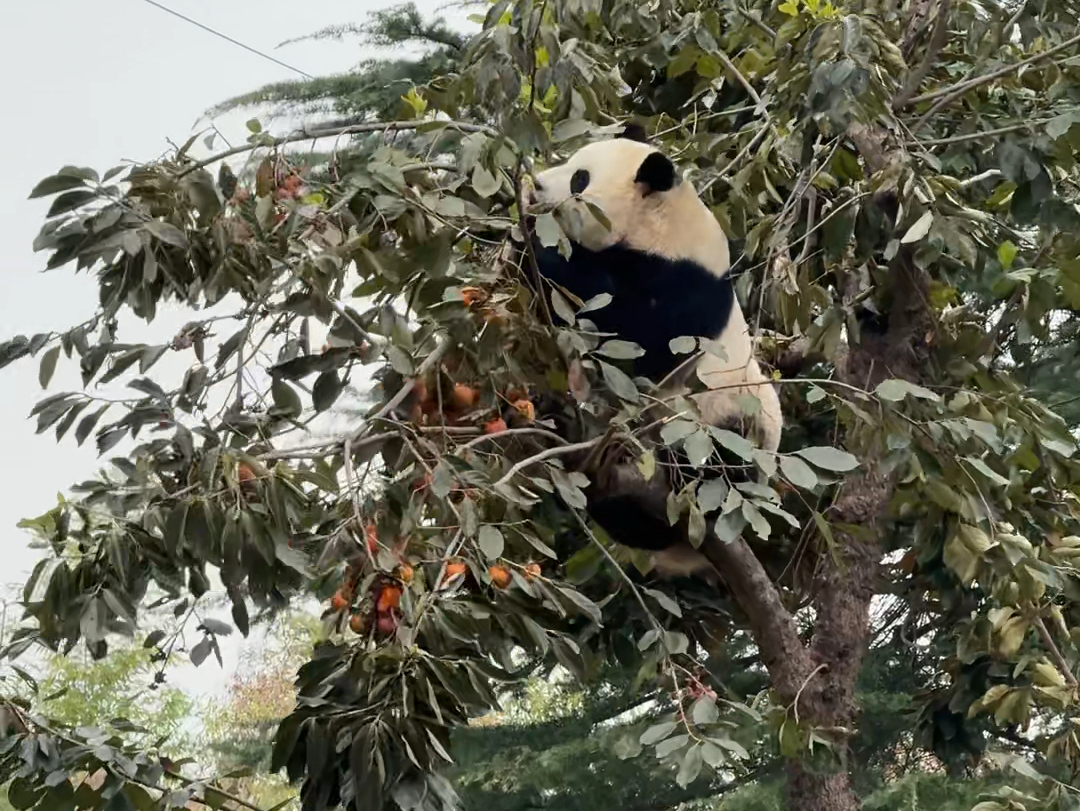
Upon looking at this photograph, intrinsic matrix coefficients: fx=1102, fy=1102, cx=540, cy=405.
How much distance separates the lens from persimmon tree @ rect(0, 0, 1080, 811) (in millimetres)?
899

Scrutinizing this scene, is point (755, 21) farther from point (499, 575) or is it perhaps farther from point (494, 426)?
point (499, 575)

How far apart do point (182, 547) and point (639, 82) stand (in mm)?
1273

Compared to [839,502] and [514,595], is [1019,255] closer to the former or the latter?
[839,502]

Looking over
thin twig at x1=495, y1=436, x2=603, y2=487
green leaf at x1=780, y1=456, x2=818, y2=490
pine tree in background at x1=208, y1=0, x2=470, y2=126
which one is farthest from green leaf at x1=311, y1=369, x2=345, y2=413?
pine tree in background at x1=208, y1=0, x2=470, y2=126

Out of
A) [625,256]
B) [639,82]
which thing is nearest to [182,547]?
[625,256]

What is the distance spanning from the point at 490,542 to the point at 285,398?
8.6 inches

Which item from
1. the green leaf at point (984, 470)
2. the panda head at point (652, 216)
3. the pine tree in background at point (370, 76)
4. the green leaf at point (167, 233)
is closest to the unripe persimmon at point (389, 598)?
the green leaf at point (167, 233)

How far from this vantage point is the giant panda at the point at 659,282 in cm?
150

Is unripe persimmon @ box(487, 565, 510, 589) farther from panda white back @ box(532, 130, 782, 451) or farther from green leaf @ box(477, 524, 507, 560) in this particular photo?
panda white back @ box(532, 130, 782, 451)

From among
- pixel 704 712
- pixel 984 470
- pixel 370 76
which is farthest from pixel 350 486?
pixel 370 76

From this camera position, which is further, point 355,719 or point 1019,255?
point 1019,255

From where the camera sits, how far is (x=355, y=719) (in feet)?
3.06

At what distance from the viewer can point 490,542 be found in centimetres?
97

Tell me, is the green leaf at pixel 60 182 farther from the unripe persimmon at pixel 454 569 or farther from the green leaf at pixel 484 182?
the unripe persimmon at pixel 454 569
